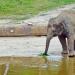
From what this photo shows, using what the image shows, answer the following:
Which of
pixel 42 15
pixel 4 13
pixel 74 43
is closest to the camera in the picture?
pixel 74 43

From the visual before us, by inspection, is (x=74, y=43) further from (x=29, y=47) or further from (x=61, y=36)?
(x=29, y=47)

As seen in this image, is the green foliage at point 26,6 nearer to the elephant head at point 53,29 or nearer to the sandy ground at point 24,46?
the sandy ground at point 24,46

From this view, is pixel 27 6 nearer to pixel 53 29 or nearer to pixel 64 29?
pixel 64 29

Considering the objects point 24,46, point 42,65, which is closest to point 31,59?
point 42,65

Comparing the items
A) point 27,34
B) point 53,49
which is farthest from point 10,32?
point 53,49

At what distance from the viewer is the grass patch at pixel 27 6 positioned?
87.2 ft

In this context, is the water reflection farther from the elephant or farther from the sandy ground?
the sandy ground

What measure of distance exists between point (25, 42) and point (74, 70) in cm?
643

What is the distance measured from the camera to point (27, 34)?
70.0ft

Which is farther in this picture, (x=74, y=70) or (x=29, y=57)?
(x=29, y=57)

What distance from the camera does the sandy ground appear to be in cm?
1739

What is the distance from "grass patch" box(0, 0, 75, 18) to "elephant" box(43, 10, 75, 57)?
7.87m

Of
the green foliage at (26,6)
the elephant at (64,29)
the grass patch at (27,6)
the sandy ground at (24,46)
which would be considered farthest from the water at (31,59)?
the green foliage at (26,6)

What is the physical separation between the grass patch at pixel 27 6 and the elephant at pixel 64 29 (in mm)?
7869
